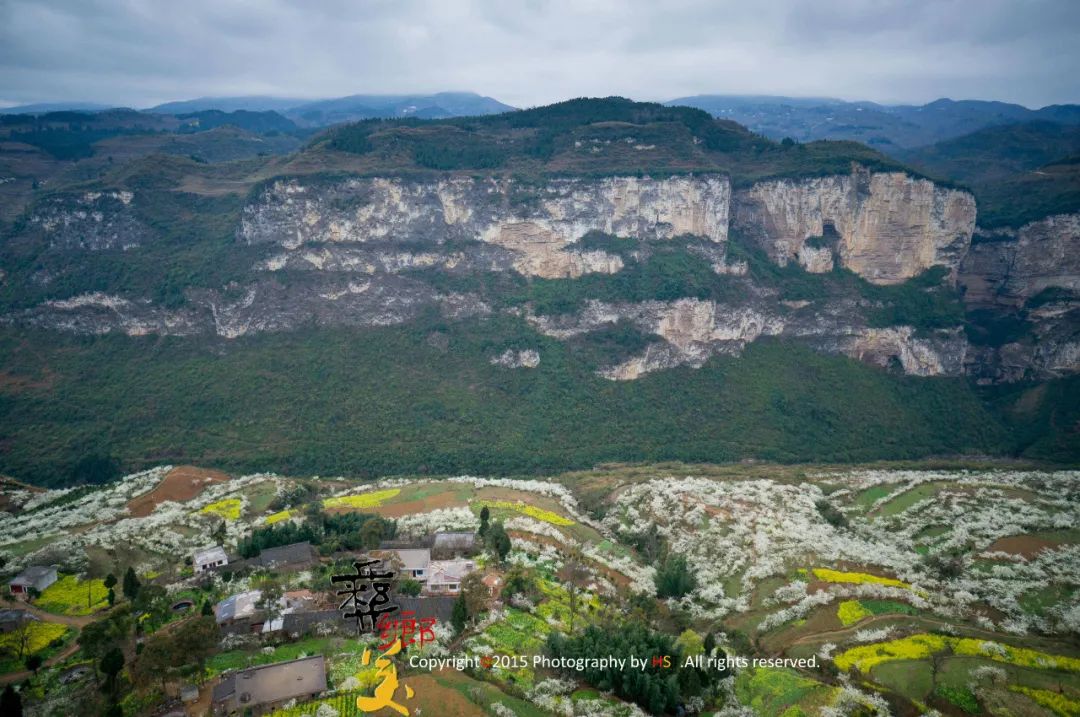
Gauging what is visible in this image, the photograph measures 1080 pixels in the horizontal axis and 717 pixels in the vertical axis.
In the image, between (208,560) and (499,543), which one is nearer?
(208,560)

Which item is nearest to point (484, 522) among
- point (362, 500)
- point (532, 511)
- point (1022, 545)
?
point (532, 511)

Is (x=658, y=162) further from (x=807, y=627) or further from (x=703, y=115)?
(x=807, y=627)

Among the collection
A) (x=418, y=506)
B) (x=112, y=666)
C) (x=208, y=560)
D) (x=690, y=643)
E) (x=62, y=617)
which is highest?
(x=112, y=666)

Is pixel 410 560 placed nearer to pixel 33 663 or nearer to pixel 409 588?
pixel 409 588

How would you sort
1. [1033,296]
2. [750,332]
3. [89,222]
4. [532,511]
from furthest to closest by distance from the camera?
[89,222]
[1033,296]
[750,332]
[532,511]

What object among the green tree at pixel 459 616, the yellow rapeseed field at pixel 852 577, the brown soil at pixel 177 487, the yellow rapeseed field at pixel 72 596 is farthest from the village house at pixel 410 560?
the brown soil at pixel 177 487

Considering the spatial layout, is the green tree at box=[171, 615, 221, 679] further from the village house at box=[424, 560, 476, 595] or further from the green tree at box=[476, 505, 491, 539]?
the green tree at box=[476, 505, 491, 539]

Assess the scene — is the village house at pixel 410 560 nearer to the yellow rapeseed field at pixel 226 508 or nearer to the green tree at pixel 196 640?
the green tree at pixel 196 640
